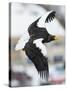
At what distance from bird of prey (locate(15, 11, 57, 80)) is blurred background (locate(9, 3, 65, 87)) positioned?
0.03m

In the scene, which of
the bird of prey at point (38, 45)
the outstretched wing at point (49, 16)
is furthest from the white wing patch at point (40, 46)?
the outstretched wing at point (49, 16)

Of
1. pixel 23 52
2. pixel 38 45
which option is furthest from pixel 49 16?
pixel 23 52

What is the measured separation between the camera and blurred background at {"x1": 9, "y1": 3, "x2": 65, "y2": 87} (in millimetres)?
1757

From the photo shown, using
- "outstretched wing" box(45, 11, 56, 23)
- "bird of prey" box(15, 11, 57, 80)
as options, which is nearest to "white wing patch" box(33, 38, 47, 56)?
"bird of prey" box(15, 11, 57, 80)

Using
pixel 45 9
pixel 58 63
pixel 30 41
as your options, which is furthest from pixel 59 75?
pixel 45 9

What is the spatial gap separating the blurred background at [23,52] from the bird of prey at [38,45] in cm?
3

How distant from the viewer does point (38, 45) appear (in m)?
1.79

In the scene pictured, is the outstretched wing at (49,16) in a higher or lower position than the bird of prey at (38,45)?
higher

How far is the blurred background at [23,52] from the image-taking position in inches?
69.2

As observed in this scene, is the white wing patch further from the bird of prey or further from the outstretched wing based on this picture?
the outstretched wing

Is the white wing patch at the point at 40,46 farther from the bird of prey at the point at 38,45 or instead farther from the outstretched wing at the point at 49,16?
the outstretched wing at the point at 49,16

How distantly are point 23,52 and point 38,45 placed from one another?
134 mm

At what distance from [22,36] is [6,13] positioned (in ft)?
0.73

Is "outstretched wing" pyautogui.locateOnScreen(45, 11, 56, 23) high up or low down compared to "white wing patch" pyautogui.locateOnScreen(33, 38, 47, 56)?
up
